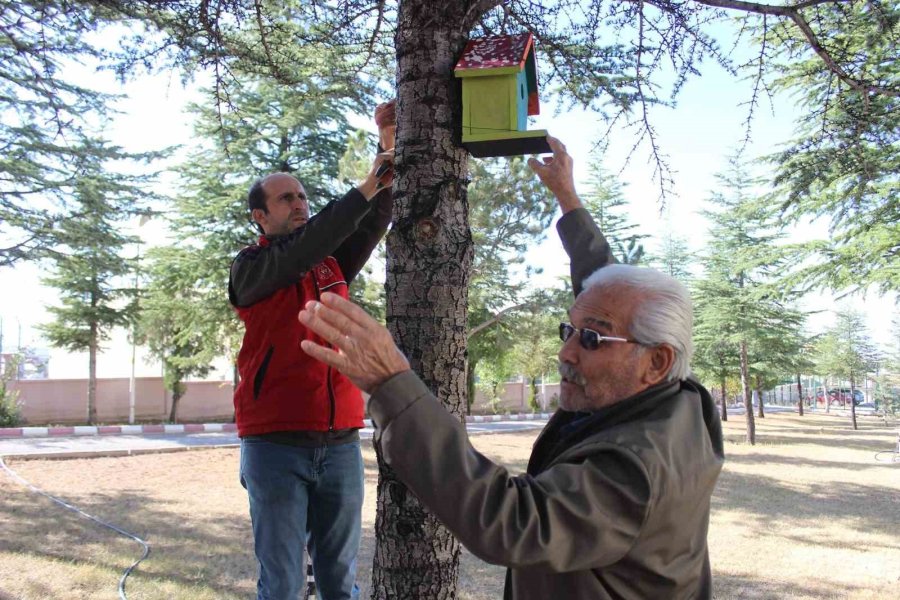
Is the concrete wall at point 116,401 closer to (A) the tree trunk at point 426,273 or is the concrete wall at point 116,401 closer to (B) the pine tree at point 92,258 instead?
(B) the pine tree at point 92,258

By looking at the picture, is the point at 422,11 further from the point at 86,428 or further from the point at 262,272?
the point at 86,428

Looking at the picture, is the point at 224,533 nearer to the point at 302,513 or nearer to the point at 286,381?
the point at 302,513

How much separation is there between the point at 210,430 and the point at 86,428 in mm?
3404

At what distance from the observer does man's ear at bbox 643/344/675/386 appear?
1578mm

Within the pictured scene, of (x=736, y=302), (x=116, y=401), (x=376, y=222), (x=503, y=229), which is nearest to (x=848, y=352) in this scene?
(x=736, y=302)

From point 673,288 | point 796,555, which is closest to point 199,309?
point 796,555

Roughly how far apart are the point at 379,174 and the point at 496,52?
61 centimetres

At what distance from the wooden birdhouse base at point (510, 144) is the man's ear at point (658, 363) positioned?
3.37 ft

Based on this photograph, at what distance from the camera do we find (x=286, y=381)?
262 centimetres

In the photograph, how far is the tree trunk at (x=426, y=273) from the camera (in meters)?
2.24

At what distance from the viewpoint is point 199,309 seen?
1783 centimetres

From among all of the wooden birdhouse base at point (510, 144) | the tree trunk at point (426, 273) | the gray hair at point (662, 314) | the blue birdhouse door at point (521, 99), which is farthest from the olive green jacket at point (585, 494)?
the blue birdhouse door at point (521, 99)

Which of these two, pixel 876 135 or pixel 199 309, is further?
pixel 199 309

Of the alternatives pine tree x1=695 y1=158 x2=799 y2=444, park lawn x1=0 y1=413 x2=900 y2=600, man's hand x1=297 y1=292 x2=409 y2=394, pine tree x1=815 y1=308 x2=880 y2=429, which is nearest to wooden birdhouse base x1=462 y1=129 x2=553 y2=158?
man's hand x1=297 y1=292 x2=409 y2=394
